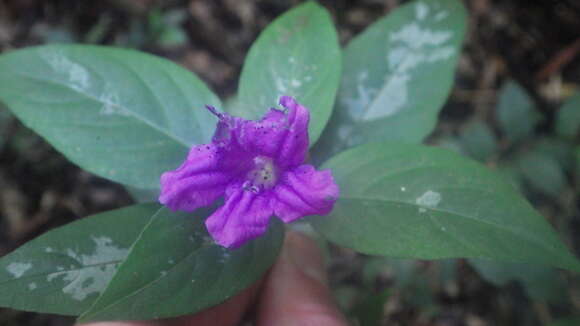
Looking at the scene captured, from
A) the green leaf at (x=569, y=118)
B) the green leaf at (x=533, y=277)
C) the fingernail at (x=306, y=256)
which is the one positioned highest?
the fingernail at (x=306, y=256)

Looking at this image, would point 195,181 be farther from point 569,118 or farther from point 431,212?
point 569,118

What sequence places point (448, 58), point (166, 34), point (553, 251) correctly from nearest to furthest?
point (553, 251)
point (448, 58)
point (166, 34)

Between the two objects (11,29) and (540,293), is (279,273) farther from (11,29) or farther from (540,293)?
(11,29)

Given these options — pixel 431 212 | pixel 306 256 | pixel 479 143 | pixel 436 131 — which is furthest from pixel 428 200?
pixel 436 131

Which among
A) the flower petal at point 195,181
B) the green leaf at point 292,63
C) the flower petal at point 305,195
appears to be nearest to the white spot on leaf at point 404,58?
the green leaf at point 292,63

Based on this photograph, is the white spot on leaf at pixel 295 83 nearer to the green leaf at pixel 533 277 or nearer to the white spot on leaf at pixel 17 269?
the white spot on leaf at pixel 17 269

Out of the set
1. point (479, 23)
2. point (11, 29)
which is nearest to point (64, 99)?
point (11, 29)
